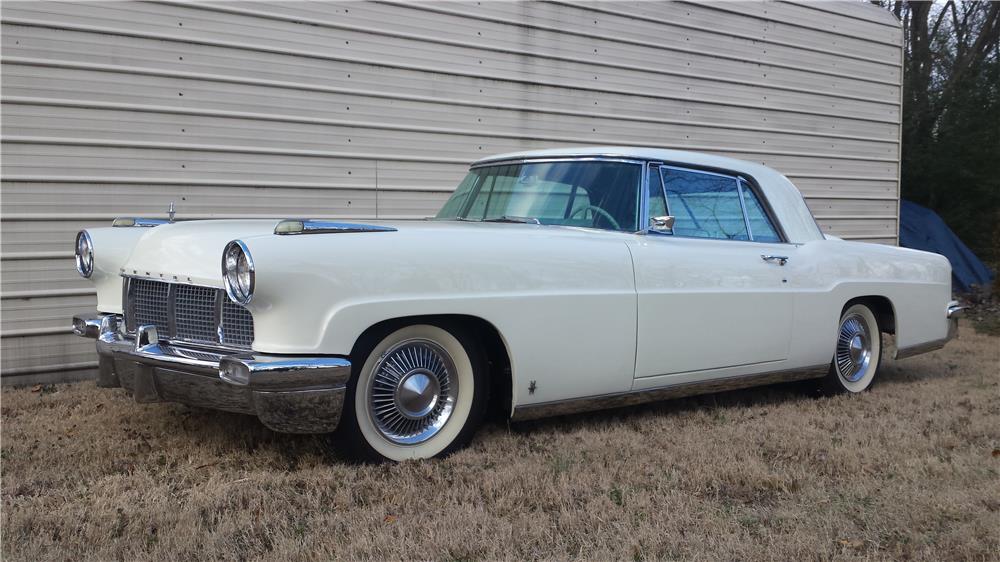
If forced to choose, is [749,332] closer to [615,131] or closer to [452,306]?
[452,306]

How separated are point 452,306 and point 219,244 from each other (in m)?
0.94

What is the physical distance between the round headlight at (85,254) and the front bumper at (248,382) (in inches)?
35.0

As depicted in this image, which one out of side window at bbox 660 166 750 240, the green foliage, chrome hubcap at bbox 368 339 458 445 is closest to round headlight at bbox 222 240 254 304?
chrome hubcap at bbox 368 339 458 445

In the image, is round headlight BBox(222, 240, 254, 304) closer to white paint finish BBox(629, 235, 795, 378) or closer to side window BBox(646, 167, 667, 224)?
white paint finish BBox(629, 235, 795, 378)

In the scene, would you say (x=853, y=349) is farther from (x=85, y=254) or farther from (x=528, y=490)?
(x=85, y=254)

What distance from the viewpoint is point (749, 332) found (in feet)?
14.7

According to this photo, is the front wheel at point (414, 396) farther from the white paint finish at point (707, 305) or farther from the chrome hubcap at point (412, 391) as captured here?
the white paint finish at point (707, 305)

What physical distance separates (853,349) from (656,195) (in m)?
1.96

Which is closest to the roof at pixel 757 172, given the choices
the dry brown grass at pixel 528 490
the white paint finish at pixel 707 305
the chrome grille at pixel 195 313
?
the white paint finish at pixel 707 305

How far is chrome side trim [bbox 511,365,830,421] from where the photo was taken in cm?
374

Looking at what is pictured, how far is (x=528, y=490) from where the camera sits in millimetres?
3070

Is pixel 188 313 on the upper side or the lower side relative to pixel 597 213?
lower

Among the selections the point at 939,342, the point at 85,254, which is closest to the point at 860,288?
the point at 939,342

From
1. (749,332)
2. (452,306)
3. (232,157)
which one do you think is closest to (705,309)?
(749,332)
